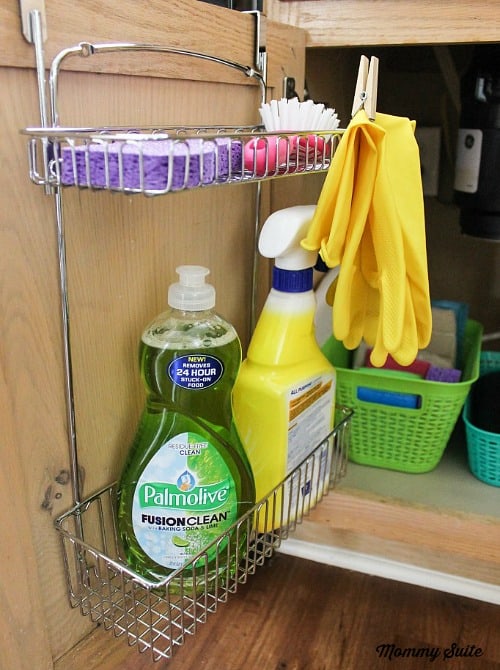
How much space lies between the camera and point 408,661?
76 centimetres

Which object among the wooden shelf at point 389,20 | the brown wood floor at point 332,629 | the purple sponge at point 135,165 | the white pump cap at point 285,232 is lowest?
the brown wood floor at point 332,629

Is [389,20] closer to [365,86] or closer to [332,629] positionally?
[365,86]

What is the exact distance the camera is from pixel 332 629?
0.80m

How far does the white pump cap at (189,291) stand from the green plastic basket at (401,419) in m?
0.35

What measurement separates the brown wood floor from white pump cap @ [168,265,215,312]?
0.34 m

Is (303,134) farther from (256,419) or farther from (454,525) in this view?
(454,525)

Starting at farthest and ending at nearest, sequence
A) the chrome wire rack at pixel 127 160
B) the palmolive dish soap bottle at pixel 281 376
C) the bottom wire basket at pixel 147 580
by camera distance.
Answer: the palmolive dish soap bottle at pixel 281 376 < the bottom wire basket at pixel 147 580 < the chrome wire rack at pixel 127 160

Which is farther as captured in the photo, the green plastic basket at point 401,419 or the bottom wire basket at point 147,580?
the green plastic basket at point 401,419

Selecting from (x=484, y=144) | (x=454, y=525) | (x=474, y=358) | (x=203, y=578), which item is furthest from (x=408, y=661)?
(x=484, y=144)

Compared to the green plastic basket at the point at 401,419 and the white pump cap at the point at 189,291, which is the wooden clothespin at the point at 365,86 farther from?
the green plastic basket at the point at 401,419

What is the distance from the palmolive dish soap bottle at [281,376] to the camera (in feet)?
2.21

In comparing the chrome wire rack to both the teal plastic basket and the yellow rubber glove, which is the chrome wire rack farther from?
the teal plastic basket

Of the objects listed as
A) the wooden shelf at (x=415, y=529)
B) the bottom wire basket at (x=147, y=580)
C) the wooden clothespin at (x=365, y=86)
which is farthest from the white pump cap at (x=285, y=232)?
the wooden shelf at (x=415, y=529)

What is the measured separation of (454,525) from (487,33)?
1.82 feet
